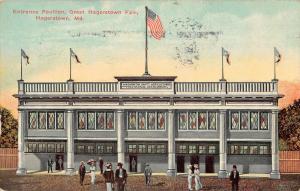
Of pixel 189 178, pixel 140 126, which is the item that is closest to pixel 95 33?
pixel 140 126

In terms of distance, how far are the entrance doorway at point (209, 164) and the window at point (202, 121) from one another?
3.16 ft

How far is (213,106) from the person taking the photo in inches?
1158

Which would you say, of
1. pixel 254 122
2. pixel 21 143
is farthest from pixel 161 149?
pixel 21 143

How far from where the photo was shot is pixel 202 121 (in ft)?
96.8

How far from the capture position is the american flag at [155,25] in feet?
92.9

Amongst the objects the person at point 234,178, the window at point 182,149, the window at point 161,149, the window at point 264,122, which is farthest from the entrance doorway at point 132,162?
the window at point 264,122

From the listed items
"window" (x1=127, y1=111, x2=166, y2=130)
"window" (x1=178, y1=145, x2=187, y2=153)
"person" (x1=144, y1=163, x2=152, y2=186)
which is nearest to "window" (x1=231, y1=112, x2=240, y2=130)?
"window" (x1=178, y1=145, x2=187, y2=153)

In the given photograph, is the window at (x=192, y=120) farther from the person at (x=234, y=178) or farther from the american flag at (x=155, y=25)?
the american flag at (x=155, y=25)

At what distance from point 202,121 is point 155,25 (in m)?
3.45

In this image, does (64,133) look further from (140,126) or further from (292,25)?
(292,25)

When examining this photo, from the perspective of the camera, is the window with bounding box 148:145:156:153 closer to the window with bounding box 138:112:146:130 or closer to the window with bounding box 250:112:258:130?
the window with bounding box 138:112:146:130

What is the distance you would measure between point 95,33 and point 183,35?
2.67 m

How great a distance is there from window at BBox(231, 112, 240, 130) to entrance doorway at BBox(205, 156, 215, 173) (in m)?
1.17

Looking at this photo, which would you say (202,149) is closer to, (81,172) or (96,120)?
(96,120)
